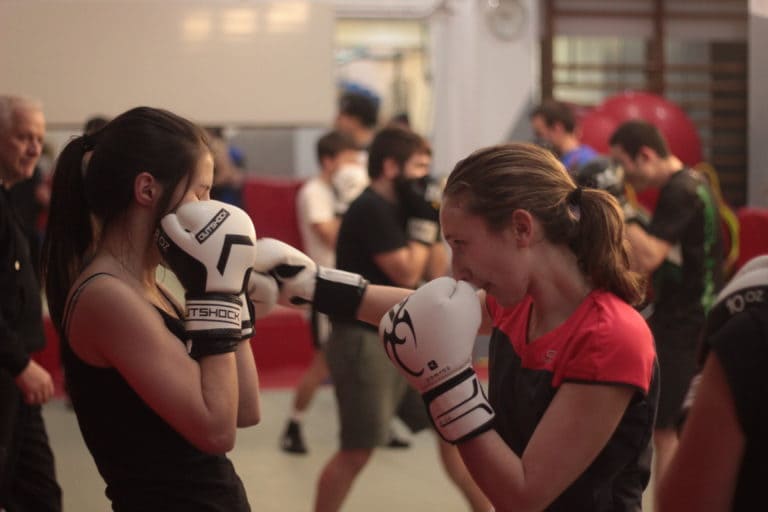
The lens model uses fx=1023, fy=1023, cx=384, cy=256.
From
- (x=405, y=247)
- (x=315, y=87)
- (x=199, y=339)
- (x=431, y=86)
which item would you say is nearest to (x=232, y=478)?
(x=199, y=339)

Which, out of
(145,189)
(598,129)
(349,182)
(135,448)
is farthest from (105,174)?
(598,129)

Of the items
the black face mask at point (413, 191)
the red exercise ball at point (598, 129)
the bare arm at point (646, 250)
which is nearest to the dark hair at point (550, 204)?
the black face mask at point (413, 191)

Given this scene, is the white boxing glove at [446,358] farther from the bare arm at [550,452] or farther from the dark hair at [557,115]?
the dark hair at [557,115]

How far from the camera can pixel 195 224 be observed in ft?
4.94

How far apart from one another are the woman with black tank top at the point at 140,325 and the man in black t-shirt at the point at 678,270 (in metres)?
2.07

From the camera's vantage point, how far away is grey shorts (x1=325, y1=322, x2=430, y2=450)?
3.12 m

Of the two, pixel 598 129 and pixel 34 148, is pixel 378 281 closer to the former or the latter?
pixel 34 148

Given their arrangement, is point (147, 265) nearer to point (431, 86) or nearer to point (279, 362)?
point (279, 362)

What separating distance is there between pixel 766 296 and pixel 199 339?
802mm

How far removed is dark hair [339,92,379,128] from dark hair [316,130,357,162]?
0.32m

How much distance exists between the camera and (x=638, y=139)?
12.3ft

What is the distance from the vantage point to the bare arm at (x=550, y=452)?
136cm

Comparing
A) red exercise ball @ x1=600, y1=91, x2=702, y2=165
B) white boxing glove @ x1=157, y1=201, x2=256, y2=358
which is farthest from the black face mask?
red exercise ball @ x1=600, y1=91, x2=702, y2=165

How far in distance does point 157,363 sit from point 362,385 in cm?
176
